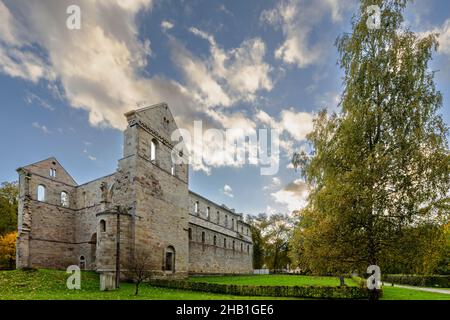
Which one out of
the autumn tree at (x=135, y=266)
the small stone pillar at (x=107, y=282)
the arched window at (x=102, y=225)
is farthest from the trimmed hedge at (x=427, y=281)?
the arched window at (x=102, y=225)

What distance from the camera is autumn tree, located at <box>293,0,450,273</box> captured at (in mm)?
11297

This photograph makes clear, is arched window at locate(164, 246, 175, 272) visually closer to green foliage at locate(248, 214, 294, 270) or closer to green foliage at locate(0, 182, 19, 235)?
green foliage at locate(0, 182, 19, 235)

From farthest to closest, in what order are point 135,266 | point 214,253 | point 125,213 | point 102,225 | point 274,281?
point 214,253
point 274,281
point 125,213
point 102,225
point 135,266

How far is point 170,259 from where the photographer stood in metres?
23.6

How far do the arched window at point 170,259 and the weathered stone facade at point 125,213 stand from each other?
8 centimetres

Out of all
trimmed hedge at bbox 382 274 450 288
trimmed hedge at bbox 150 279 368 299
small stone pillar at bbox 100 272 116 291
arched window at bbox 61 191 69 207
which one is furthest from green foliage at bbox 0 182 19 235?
trimmed hedge at bbox 382 274 450 288

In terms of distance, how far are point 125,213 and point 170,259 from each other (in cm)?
654

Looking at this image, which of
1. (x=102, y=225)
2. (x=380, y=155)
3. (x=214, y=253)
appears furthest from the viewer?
(x=214, y=253)

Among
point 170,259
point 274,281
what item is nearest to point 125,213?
point 170,259

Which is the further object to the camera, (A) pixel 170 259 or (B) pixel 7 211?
(B) pixel 7 211

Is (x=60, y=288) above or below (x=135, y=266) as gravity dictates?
below

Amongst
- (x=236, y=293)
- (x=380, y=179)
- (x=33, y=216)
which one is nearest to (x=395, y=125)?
(x=380, y=179)

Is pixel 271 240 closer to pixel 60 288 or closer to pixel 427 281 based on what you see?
pixel 427 281

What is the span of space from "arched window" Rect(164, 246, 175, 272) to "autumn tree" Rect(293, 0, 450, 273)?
13.0m
